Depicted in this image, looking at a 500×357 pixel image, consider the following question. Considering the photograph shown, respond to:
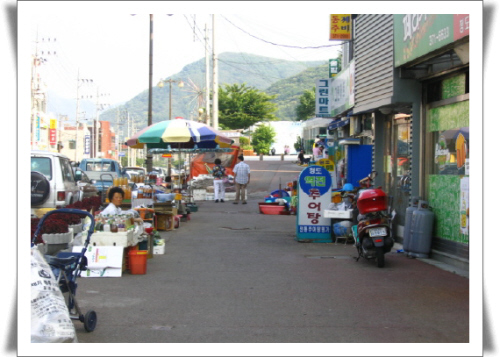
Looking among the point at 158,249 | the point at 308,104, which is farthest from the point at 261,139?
the point at 158,249

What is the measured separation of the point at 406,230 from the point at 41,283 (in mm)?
7545

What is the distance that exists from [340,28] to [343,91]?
2.08 m

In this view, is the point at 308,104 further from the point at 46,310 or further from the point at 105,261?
the point at 46,310

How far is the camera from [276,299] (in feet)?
24.7

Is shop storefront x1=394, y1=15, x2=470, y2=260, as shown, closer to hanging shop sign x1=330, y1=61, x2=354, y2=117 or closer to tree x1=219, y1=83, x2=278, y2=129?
hanging shop sign x1=330, y1=61, x2=354, y2=117

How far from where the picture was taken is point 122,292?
26.1 ft

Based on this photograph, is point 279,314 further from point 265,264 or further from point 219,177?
point 219,177

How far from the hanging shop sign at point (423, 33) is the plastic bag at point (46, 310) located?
582 cm

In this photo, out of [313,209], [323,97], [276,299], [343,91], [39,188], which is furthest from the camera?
[323,97]

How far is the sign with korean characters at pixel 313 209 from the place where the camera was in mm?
13055

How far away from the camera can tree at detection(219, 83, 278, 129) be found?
253ft

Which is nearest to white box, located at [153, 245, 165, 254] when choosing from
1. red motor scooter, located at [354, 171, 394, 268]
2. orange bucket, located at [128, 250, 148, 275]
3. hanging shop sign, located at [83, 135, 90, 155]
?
orange bucket, located at [128, 250, 148, 275]

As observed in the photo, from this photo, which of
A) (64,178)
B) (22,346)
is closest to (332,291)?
(22,346)

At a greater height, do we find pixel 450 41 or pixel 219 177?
pixel 450 41
